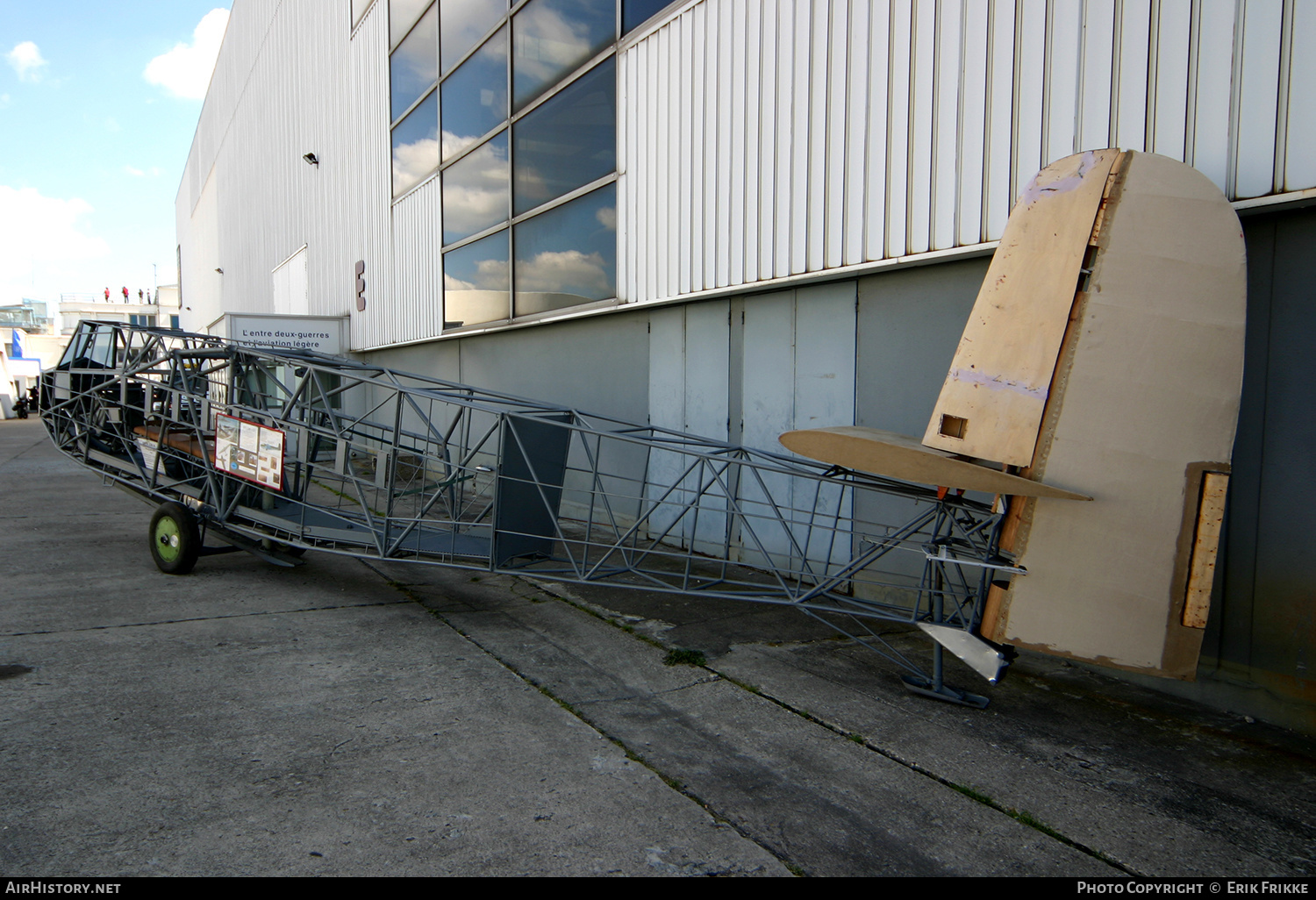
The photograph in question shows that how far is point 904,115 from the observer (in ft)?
19.7

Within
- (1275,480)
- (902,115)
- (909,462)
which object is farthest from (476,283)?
(1275,480)

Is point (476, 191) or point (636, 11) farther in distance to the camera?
point (476, 191)

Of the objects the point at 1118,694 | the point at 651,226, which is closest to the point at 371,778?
the point at 1118,694

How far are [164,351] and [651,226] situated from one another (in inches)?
212

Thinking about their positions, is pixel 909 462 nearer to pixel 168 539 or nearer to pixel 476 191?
pixel 168 539

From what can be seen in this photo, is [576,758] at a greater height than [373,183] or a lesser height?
lesser

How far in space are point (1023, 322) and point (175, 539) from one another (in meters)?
7.52

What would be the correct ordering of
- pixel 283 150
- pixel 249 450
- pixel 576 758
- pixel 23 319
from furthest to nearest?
pixel 23 319
pixel 283 150
pixel 249 450
pixel 576 758

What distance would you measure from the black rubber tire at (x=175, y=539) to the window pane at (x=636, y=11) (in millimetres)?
7490

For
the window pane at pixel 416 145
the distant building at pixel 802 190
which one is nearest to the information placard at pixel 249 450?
the distant building at pixel 802 190

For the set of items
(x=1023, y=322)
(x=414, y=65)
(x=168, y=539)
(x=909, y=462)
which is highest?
(x=414, y=65)

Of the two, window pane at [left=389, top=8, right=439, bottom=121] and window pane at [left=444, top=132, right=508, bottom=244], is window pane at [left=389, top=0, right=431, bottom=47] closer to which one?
window pane at [left=389, top=8, right=439, bottom=121]

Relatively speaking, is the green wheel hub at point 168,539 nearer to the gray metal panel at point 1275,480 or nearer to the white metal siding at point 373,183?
the gray metal panel at point 1275,480

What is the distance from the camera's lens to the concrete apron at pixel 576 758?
2.98 meters
